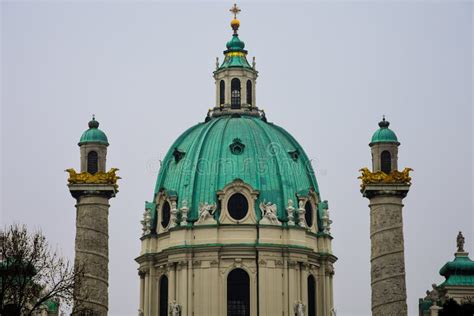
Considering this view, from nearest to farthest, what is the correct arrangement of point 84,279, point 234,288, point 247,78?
point 84,279 < point 234,288 < point 247,78

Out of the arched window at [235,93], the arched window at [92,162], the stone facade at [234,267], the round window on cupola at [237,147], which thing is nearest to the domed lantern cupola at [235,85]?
the arched window at [235,93]

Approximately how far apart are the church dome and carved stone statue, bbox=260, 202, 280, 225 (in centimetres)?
73

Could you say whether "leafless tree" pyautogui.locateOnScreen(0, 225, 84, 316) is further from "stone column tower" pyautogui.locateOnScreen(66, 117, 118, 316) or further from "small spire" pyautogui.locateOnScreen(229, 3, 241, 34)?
"small spire" pyautogui.locateOnScreen(229, 3, 241, 34)

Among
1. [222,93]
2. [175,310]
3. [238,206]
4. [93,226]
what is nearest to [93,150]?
[93,226]

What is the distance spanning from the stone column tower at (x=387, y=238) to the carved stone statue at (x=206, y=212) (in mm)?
23172

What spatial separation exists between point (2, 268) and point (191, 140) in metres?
35.1

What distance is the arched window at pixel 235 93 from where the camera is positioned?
123m

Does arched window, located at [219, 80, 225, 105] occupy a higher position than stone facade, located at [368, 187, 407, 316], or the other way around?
arched window, located at [219, 80, 225, 105]

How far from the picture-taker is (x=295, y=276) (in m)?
116

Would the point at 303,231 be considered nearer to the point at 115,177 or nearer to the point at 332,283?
the point at 332,283

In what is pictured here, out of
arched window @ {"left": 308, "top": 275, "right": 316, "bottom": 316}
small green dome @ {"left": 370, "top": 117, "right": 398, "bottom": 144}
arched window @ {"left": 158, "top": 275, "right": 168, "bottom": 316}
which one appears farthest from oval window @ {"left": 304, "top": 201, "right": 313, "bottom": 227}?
small green dome @ {"left": 370, "top": 117, "right": 398, "bottom": 144}

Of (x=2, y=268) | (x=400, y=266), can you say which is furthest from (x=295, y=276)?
(x=2, y=268)

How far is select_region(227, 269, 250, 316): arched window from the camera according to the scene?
380 ft

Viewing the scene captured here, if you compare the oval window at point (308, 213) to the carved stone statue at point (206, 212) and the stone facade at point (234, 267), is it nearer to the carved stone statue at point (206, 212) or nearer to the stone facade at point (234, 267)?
the stone facade at point (234, 267)
